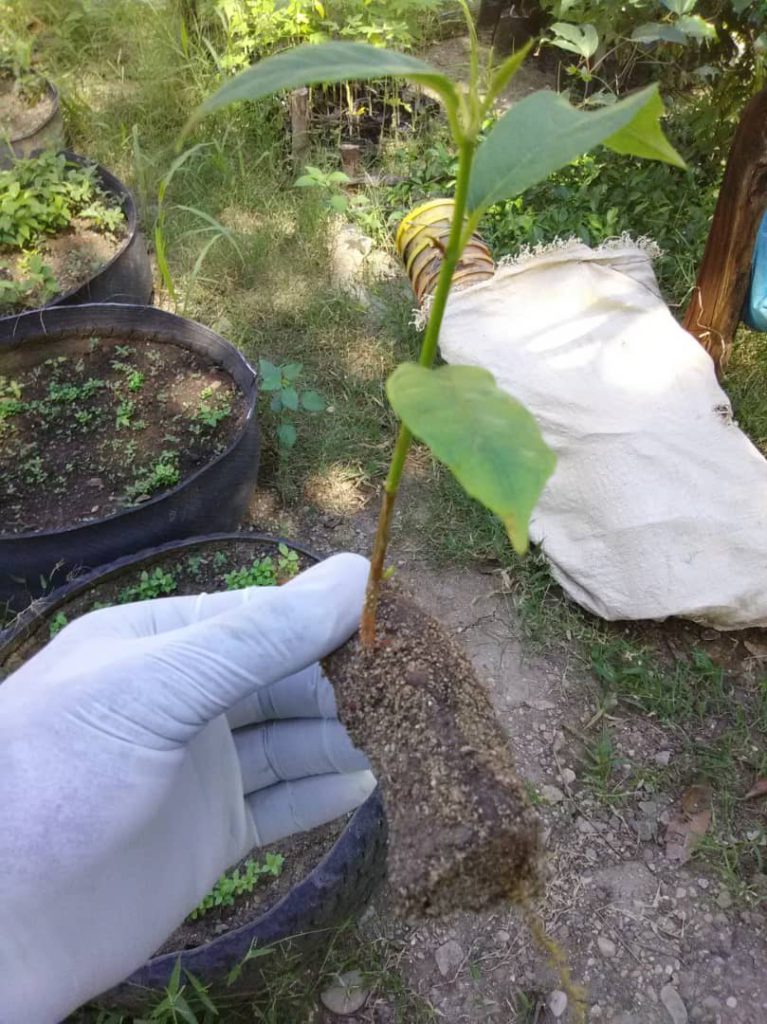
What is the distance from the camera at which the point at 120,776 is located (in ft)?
3.22

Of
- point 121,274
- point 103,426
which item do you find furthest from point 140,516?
point 121,274

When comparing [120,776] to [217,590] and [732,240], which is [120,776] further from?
[732,240]

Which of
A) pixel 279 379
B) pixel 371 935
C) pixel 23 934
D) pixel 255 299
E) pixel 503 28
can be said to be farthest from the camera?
pixel 503 28

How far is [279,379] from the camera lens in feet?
6.80

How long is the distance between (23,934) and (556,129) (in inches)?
41.4

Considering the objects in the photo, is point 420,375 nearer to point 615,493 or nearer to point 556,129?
point 556,129

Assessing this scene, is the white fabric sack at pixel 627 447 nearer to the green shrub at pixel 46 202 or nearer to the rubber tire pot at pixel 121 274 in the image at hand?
the rubber tire pot at pixel 121 274

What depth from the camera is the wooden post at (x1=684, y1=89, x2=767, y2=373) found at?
1.89 m

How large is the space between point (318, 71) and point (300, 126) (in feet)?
9.54

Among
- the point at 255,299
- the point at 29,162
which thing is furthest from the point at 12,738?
the point at 29,162

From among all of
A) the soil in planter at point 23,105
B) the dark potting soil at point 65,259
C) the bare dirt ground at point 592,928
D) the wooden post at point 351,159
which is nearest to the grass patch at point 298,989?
the bare dirt ground at point 592,928

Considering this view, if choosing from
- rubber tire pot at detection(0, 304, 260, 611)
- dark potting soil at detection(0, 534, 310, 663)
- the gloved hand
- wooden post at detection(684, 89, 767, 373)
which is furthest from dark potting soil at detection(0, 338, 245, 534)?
wooden post at detection(684, 89, 767, 373)

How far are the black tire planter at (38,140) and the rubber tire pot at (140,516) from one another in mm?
1204

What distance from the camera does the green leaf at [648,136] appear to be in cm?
56
